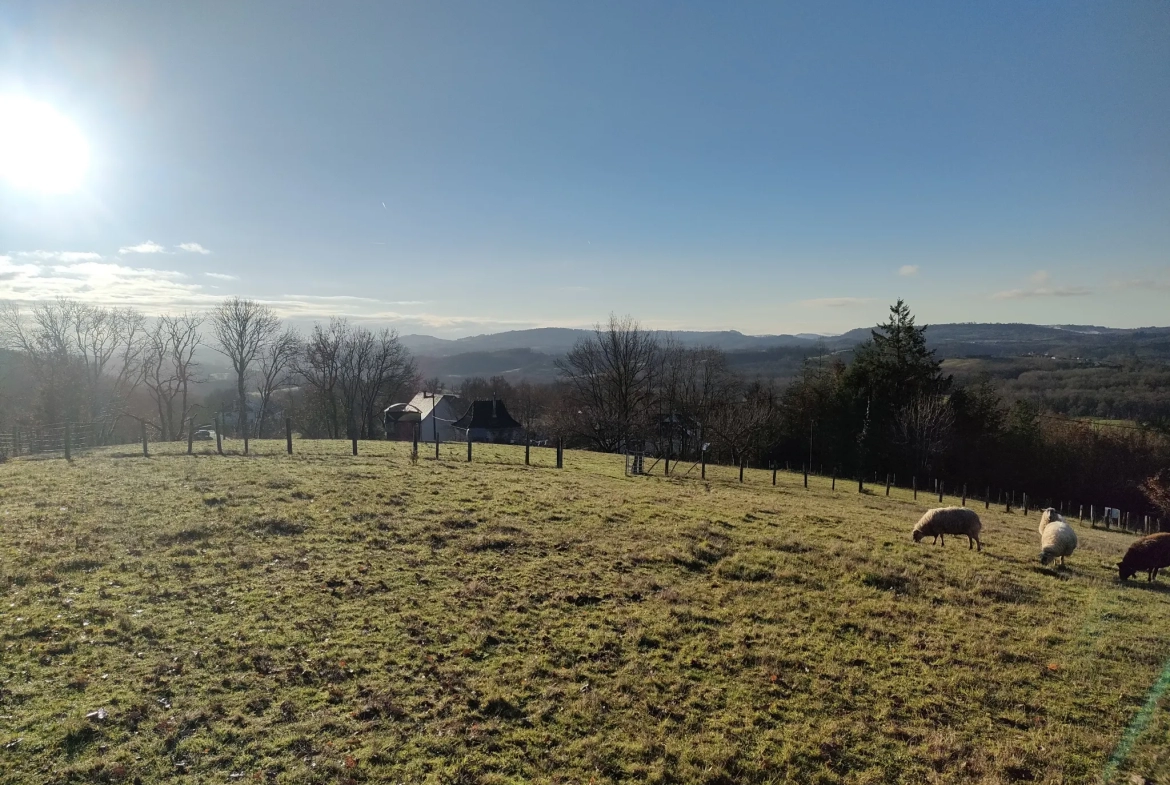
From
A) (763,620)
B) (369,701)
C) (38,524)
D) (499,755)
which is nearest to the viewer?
(499,755)

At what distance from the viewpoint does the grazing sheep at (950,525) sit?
1492 centimetres

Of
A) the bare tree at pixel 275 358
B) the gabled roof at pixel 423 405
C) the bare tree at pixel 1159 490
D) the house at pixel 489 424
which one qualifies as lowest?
the bare tree at pixel 1159 490

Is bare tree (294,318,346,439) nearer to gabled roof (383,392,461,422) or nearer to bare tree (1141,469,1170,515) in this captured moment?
gabled roof (383,392,461,422)

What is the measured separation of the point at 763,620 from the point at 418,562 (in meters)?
6.19

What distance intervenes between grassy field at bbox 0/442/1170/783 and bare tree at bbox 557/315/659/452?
34.3 metres

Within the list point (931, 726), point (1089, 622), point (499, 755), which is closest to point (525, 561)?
point (499, 755)

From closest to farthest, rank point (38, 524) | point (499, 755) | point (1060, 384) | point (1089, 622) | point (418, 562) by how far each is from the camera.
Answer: point (499, 755) → point (1089, 622) → point (418, 562) → point (38, 524) → point (1060, 384)

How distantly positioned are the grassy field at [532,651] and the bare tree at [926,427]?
2928 cm

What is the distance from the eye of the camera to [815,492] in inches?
1124

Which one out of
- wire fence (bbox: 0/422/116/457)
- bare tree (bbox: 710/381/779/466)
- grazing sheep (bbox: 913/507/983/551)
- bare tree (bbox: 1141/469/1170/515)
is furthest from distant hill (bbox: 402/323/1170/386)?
grazing sheep (bbox: 913/507/983/551)

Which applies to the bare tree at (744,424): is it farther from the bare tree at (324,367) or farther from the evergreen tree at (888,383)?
the bare tree at (324,367)

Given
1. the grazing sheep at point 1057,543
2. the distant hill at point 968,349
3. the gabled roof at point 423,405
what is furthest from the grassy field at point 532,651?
the distant hill at point 968,349

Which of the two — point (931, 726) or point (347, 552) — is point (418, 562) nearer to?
point (347, 552)

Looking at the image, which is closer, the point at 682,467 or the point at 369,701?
the point at 369,701
